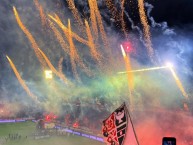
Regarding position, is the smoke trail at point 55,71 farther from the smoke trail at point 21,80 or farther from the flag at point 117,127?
the flag at point 117,127

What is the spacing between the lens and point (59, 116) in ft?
122

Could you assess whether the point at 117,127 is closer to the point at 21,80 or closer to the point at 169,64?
the point at 169,64

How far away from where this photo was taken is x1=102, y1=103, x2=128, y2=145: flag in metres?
6.84

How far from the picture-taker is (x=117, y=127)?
23.1 ft

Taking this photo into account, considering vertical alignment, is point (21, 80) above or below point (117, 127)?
above

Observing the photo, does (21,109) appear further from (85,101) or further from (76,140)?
(76,140)

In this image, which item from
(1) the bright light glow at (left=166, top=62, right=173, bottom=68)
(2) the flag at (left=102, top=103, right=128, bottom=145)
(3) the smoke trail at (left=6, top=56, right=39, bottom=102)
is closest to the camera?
(2) the flag at (left=102, top=103, right=128, bottom=145)

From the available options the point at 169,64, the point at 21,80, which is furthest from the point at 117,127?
the point at 21,80

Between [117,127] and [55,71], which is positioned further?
[55,71]

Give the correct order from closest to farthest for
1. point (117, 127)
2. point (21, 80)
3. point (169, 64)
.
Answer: point (117, 127), point (169, 64), point (21, 80)

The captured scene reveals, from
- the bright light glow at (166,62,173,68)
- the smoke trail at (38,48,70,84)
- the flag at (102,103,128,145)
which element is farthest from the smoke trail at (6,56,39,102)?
the flag at (102,103,128,145)

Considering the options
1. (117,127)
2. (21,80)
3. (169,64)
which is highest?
(169,64)

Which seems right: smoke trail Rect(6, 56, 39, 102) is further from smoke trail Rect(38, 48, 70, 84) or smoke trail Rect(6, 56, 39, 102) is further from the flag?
the flag

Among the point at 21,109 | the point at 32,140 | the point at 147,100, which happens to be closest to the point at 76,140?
the point at 32,140
